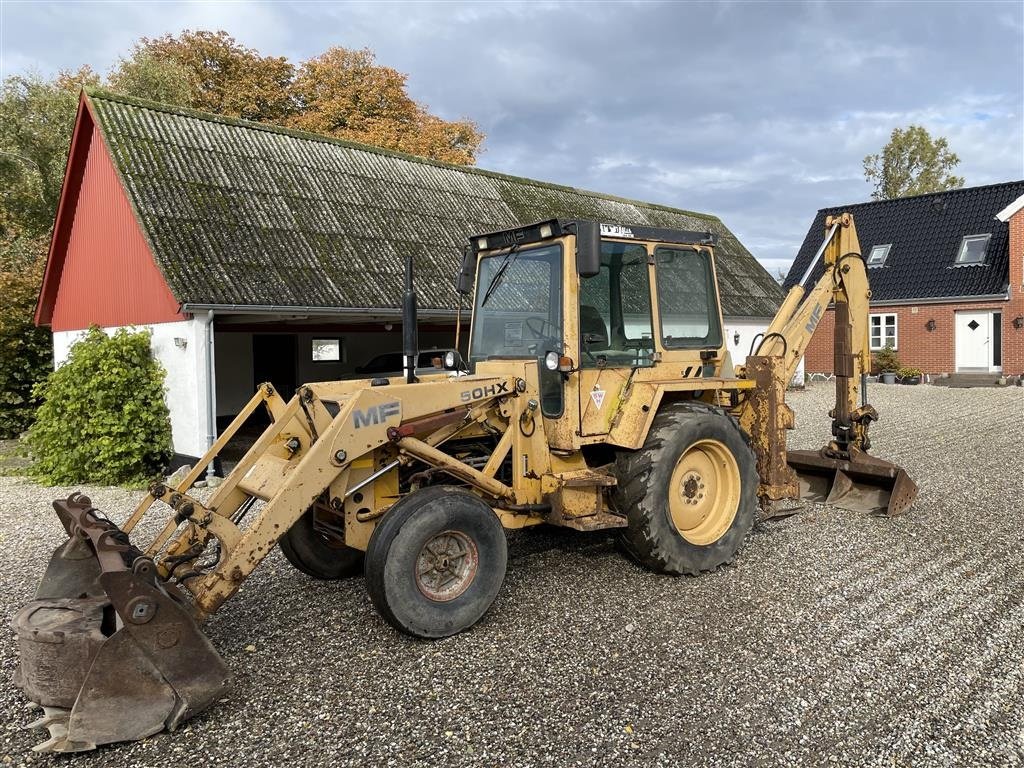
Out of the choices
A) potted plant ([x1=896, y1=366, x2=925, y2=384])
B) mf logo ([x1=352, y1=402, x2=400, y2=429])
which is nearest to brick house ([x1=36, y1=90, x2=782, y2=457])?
mf logo ([x1=352, y1=402, x2=400, y2=429])

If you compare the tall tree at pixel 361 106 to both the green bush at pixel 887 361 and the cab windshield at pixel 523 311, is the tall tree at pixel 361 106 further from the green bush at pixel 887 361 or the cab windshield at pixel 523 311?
the cab windshield at pixel 523 311

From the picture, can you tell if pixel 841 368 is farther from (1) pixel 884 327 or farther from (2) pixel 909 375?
(1) pixel 884 327

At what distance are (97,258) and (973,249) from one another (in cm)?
2450

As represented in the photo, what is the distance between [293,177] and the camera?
1406 cm

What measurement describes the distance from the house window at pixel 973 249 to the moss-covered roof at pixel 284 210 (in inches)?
609

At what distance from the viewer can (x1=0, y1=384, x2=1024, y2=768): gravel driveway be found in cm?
335

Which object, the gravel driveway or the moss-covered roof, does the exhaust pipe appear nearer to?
the gravel driveway

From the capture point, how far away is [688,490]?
5582 mm

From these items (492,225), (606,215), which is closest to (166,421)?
(492,225)

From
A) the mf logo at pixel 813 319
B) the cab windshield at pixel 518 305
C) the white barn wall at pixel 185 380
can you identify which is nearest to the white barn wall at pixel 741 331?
the mf logo at pixel 813 319

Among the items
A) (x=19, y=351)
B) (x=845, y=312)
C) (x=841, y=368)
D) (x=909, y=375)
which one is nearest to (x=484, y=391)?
(x=841, y=368)

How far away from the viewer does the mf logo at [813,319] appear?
6.79 metres

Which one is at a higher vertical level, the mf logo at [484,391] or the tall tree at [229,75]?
the tall tree at [229,75]

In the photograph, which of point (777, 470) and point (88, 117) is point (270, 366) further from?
point (777, 470)
